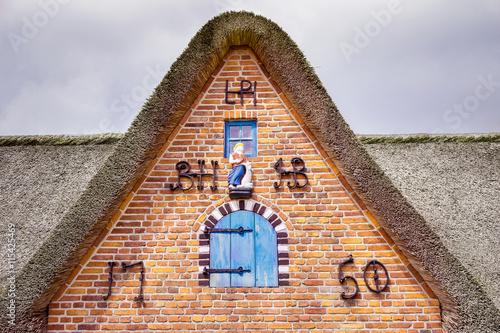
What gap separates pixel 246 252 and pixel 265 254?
231 millimetres

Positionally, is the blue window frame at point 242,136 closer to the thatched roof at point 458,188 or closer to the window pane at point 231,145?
the window pane at point 231,145

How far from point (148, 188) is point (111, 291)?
1.30m

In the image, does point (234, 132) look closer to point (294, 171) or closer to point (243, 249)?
point (294, 171)

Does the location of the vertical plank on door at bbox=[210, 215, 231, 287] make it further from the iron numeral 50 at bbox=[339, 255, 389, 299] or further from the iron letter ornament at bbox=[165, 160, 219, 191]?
the iron numeral 50 at bbox=[339, 255, 389, 299]

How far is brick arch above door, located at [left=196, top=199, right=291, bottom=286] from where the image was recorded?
4.78 m

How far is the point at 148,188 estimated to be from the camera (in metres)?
5.11

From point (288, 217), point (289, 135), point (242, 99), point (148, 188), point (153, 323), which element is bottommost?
point (153, 323)

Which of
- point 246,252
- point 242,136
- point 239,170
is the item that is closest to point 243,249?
point 246,252

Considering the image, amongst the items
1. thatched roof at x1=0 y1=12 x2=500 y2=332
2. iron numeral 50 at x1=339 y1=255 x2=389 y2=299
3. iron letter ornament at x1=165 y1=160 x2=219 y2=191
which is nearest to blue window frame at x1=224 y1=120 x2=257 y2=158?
iron letter ornament at x1=165 y1=160 x2=219 y2=191

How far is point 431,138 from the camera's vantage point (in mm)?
8094

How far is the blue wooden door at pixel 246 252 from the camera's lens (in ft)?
15.6

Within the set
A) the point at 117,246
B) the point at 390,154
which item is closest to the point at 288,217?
the point at 117,246

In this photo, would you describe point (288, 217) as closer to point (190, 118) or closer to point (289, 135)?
point (289, 135)

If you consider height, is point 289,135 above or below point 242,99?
below
